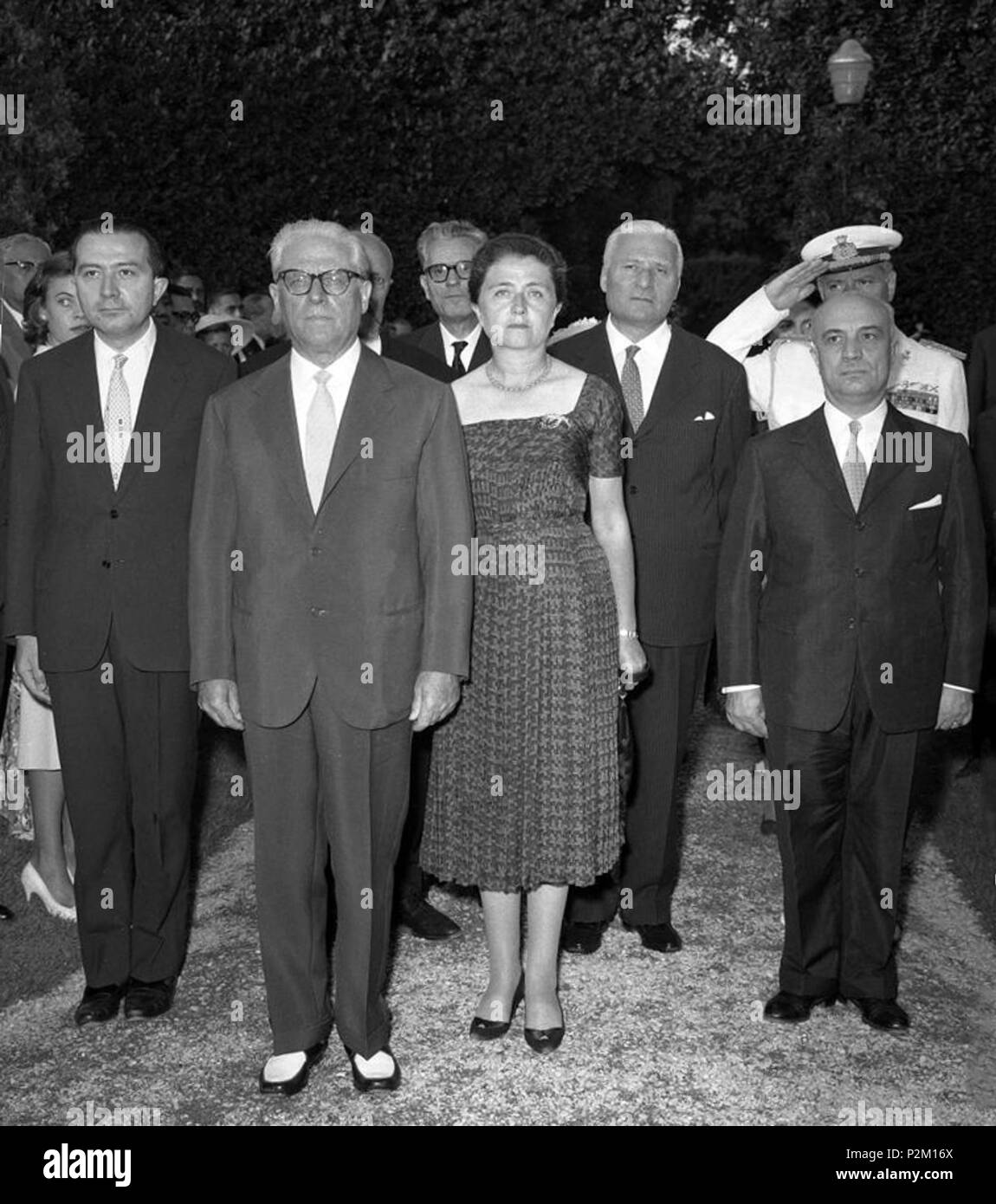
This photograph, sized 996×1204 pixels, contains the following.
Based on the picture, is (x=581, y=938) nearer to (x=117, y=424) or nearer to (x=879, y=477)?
(x=879, y=477)

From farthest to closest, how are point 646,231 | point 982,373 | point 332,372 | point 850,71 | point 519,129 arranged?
point 519,129 → point 850,71 → point 982,373 → point 646,231 → point 332,372

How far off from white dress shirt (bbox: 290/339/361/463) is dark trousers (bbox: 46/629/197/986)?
983 mm

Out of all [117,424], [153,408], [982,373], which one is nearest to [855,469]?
[153,408]

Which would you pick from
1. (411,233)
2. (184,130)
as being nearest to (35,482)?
(184,130)

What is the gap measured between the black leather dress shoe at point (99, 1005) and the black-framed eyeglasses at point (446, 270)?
9.48 feet

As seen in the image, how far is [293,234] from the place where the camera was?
3775mm

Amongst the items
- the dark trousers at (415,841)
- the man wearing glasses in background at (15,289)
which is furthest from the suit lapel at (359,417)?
the man wearing glasses in background at (15,289)

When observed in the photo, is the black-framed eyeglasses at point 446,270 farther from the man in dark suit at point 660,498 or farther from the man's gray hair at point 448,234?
the man in dark suit at point 660,498

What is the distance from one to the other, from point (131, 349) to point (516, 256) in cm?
120

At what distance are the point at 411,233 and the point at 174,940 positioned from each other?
10.9m

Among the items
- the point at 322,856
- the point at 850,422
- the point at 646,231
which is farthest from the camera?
the point at 646,231

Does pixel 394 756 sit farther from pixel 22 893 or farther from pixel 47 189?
pixel 47 189

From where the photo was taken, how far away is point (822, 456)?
14.1 ft

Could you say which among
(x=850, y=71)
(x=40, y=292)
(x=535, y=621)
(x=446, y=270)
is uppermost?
(x=850, y=71)
